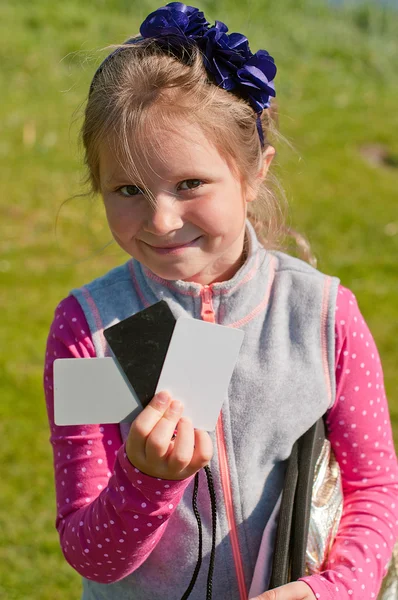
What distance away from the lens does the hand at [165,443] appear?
4.25ft

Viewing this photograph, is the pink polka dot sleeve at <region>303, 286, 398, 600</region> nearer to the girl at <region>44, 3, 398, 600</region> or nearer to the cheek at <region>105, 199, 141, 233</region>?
the girl at <region>44, 3, 398, 600</region>

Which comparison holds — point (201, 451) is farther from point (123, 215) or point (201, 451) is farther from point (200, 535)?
point (123, 215)

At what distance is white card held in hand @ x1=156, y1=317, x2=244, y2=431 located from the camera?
1356 mm

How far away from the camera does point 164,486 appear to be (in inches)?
52.9

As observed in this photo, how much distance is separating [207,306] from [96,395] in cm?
35

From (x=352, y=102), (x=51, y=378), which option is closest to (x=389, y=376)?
(x=51, y=378)

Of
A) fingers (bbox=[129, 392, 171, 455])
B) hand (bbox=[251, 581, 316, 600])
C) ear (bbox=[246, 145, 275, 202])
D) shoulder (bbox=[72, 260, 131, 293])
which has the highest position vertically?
ear (bbox=[246, 145, 275, 202])

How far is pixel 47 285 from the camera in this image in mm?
4547

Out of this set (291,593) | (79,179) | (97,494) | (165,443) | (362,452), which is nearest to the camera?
(165,443)

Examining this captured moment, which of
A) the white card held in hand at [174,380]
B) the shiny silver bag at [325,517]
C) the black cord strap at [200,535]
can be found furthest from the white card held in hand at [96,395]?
the shiny silver bag at [325,517]

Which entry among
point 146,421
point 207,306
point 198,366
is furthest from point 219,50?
point 146,421

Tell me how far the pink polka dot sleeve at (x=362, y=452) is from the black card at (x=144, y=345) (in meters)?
0.42

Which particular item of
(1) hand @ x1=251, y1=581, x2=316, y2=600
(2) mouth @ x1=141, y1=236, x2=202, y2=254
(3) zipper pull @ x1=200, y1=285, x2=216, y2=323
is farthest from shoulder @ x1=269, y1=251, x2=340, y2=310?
(1) hand @ x1=251, y1=581, x2=316, y2=600

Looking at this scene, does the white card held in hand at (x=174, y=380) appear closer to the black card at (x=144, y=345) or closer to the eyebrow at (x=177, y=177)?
the black card at (x=144, y=345)
